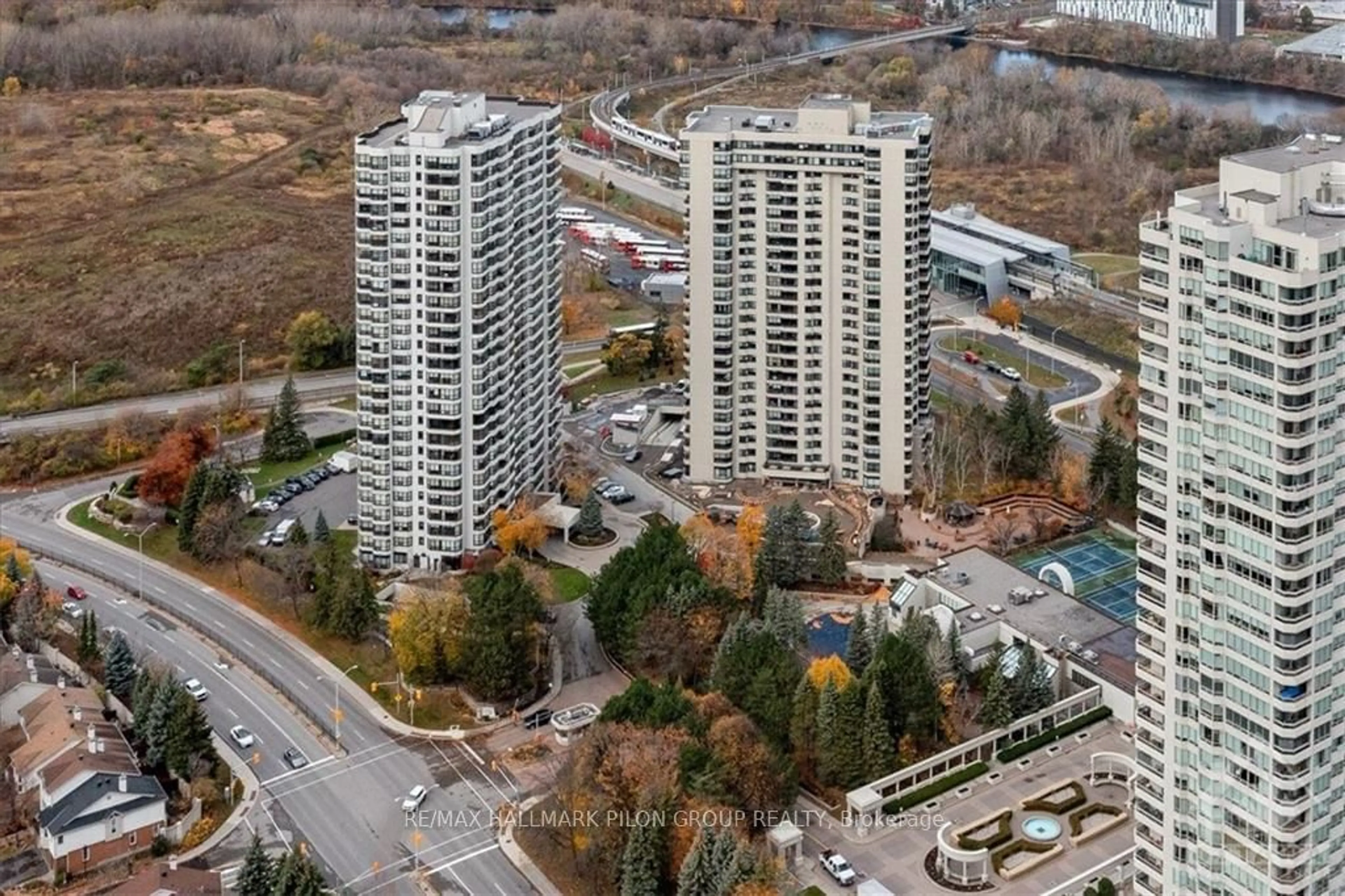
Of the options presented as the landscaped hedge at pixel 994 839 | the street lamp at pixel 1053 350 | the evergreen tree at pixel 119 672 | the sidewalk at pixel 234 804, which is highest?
the street lamp at pixel 1053 350

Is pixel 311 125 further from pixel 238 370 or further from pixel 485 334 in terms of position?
pixel 485 334

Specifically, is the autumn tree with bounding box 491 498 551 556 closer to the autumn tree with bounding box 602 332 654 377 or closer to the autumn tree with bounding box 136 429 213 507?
the autumn tree with bounding box 136 429 213 507

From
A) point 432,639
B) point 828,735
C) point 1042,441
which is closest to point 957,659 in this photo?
point 828,735

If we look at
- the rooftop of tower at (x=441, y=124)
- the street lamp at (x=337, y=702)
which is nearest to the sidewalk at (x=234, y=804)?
the street lamp at (x=337, y=702)

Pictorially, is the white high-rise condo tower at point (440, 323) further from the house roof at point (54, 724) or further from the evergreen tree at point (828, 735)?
the evergreen tree at point (828, 735)

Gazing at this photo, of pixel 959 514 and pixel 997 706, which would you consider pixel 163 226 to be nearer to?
pixel 959 514

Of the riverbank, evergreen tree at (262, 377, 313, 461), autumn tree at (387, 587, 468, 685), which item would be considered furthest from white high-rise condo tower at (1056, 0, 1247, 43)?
autumn tree at (387, 587, 468, 685)
